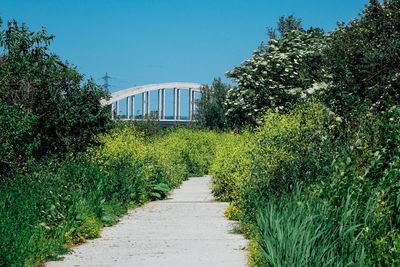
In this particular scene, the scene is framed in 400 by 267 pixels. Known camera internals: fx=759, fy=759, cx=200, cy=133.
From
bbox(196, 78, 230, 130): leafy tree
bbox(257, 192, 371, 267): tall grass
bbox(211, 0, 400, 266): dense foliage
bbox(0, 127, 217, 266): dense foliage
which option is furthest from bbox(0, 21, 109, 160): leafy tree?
bbox(196, 78, 230, 130): leafy tree

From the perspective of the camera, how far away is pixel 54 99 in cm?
1631

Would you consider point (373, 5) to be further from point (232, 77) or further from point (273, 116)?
point (232, 77)

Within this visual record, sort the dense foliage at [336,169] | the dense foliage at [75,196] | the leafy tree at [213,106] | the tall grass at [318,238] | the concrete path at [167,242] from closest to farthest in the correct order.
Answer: the tall grass at [318,238] < the dense foliage at [336,169] < the dense foliage at [75,196] < the concrete path at [167,242] < the leafy tree at [213,106]

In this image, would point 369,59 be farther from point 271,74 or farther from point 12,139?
point 271,74

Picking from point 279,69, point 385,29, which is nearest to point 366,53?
point 385,29

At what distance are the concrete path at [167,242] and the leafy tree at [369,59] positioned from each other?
125 inches

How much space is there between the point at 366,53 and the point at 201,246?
5.45 metres

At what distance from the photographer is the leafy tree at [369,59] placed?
13.6m

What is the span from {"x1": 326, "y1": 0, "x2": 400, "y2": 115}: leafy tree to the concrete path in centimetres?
318

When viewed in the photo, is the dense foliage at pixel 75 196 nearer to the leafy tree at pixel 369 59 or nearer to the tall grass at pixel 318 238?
the tall grass at pixel 318 238

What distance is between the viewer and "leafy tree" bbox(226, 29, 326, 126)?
2773cm

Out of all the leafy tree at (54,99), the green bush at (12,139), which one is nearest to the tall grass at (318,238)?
the green bush at (12,139)

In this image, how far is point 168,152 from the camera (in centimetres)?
2309

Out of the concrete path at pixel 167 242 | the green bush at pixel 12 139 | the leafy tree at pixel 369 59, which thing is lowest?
the concrete path at pixel 167 242
